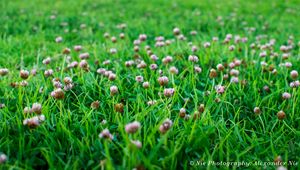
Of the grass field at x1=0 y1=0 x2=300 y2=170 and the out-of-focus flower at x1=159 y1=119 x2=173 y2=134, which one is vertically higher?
the out-of-focus flower at x1=159 y1=119 x2=173 y2=134

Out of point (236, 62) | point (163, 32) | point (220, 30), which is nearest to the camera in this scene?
point (236, 62)

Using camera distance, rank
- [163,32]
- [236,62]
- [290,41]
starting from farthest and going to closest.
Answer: [163,32] < [290,41] < [236,62]

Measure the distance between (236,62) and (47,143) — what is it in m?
2.04

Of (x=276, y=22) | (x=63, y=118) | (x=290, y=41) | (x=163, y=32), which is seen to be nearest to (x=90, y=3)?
(x=163, y=32)

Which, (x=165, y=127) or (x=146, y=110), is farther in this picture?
(x=146, y=110)

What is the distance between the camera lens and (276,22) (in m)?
7.05

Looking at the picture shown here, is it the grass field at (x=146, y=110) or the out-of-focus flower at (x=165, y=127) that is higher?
the out-of-focus flower at (x=165, y=127)

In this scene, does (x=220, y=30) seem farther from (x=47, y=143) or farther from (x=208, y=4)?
(x=47, y=143)

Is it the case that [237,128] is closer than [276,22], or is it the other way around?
[237,128]

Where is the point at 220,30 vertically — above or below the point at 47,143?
below

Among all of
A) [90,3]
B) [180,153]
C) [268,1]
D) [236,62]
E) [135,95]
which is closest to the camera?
[180,153]

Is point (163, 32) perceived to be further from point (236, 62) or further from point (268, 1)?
point (268, 1)

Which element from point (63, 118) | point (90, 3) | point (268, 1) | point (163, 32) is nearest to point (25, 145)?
point (63, 118)

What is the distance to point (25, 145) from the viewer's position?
2.08 meters
